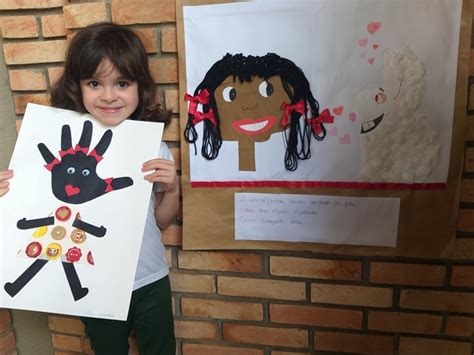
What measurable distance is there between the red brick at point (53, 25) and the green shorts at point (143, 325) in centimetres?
70

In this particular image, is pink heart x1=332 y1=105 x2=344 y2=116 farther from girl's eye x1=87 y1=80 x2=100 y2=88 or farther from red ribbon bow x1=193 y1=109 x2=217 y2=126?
girl's eye x1=87 y1=80 x2=100 y2=88

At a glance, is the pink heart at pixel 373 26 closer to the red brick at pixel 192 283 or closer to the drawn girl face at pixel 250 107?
the drawn girl face at pixel 250 107

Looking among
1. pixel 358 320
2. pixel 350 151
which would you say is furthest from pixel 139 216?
pixel 358 320

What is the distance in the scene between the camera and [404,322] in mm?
1044

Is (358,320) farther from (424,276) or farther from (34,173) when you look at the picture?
Result: (34,173)

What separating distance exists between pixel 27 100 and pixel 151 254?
559 millimetres

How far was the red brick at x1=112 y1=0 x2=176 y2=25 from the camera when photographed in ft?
3.09

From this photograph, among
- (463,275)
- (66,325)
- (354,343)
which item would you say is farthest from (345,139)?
(66,325)

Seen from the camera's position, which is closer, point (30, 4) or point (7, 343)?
point (30, 4)

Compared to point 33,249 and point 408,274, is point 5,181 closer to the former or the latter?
point 33,249

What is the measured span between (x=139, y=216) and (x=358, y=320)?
67cm

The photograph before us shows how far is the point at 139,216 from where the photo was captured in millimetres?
856

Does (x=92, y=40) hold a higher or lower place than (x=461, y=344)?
higher

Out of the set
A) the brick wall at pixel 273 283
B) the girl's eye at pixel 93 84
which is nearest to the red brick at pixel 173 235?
the brick wall at pixel 273 283
